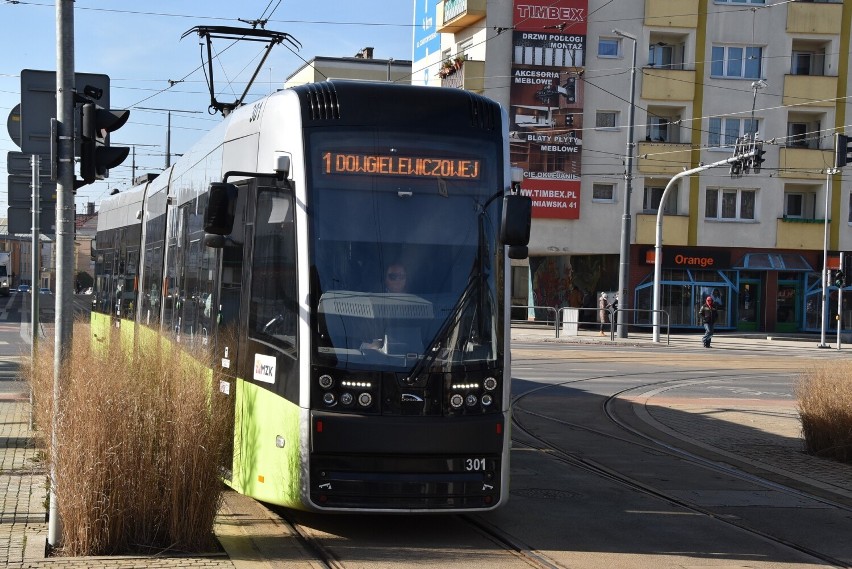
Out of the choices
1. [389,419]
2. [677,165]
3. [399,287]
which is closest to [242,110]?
[399,287]

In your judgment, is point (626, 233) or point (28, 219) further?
point (626, 233)

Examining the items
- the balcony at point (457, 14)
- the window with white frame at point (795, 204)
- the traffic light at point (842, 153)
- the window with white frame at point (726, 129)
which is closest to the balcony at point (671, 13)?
the window with white frame at point (726, 129)

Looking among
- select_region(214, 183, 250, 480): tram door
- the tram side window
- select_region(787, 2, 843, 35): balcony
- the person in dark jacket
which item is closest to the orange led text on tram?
the tram side window

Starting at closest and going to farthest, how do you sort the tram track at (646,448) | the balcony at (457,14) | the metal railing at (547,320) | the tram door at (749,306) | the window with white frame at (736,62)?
the tram track at (646,448)
the metal railing at (547,320)
the balcony at (457,14)
the window with white frame at (736,62)
the tram door at (749,306)

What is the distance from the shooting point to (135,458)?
706cm

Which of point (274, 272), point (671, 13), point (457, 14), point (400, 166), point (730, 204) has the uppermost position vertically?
point (671, 13)

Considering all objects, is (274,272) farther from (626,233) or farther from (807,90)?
(807,90)

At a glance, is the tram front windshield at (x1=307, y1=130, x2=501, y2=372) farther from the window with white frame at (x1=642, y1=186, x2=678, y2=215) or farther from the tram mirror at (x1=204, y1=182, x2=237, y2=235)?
the window with white frame at (x1=642, y1=186, x2=678, y2=215)

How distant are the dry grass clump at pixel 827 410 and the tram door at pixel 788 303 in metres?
36.8

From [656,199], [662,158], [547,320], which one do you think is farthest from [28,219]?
[656,199]

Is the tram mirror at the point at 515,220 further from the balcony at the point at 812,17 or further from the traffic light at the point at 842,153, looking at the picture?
the balcony at the point at 812,17

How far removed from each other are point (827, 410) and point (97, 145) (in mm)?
8852

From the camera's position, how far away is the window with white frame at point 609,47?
47.4m

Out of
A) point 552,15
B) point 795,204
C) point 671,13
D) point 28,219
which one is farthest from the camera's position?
point 795,204
